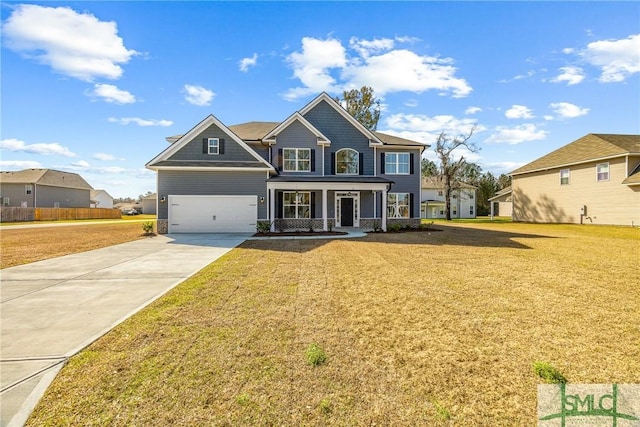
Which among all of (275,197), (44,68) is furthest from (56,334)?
(44,68)

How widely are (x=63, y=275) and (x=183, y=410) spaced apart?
717 centimetres

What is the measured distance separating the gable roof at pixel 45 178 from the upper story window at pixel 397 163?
155 ft

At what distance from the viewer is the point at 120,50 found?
13.3m

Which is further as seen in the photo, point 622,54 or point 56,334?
point 622,54

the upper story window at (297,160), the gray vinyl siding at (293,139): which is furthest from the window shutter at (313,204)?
the gray vinyl siding at (293,139)

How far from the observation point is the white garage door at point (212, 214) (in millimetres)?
17609

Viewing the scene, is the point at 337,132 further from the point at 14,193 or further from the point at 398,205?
the point at 14,193

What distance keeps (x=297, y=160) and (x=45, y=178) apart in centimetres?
4357

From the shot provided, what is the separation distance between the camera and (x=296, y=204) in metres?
19.6

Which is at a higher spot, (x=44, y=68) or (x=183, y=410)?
(x=44, y=68)

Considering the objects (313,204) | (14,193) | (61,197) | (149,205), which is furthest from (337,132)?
(149,205)

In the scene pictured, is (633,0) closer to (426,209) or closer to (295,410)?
(295,410)

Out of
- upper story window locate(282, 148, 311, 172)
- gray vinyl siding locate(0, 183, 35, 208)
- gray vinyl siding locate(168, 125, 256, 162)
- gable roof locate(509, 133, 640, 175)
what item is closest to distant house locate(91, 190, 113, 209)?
gray vinyl siding locate(0, 183, 35, 208)
